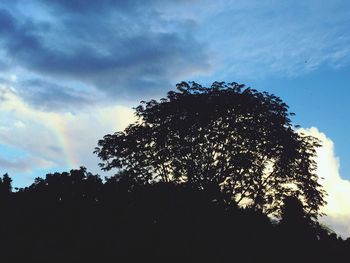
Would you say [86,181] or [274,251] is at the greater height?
[86,181]

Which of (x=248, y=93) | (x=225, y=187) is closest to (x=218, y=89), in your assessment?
(x=248, y=93)

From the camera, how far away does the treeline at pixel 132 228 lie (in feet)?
49.4

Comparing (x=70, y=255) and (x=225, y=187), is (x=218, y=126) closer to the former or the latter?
(x=225, y=187)

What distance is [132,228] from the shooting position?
52.7 feet

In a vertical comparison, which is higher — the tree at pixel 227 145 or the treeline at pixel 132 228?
the tree at pixel 227 145

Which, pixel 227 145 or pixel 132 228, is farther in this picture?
pixel 227 145

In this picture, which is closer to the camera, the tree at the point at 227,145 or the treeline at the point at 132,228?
the treeline at the point at 132,228

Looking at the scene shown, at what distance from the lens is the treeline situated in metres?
15.1

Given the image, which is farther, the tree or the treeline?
the tree

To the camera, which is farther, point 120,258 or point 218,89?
point 218,89

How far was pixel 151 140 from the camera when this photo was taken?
3847 cm

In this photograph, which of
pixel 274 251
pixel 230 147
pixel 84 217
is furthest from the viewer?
pixel 230 147

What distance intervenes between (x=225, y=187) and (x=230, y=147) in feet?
12.0

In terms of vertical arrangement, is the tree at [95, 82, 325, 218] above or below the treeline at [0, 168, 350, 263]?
above
